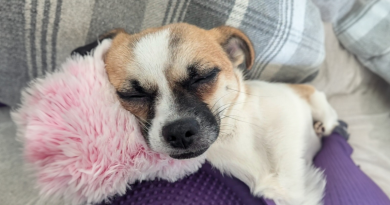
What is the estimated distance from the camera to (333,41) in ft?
4.87

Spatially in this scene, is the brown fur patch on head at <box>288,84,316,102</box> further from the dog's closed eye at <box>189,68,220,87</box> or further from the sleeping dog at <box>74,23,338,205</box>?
the dog's closed eye at <box>189,68,220,87</box>

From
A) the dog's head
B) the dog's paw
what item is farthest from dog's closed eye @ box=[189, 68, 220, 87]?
the dog's paw

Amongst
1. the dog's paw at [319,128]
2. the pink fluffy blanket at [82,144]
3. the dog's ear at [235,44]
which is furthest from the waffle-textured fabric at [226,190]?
the dog's ear at [235,44]

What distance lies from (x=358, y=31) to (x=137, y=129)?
1.17 metres

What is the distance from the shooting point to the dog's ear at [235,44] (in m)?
1.04

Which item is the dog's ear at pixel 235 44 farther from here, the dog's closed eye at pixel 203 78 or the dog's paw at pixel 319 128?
the dog's paw at pixel 319 128

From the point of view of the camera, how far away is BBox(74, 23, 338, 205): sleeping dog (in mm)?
816

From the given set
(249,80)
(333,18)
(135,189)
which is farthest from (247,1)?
(135,189)

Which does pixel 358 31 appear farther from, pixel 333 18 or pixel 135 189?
pixel 135 189

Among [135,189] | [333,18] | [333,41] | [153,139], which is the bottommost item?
[135,189]

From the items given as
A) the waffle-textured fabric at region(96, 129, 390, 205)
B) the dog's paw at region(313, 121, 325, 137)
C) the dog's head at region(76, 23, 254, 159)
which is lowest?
the dog's paw at region(313, 121, 325, 137)

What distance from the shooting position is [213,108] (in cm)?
90

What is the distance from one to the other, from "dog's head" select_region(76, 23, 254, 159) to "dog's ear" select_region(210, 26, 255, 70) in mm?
79

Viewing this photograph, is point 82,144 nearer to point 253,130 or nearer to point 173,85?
point 173,85
